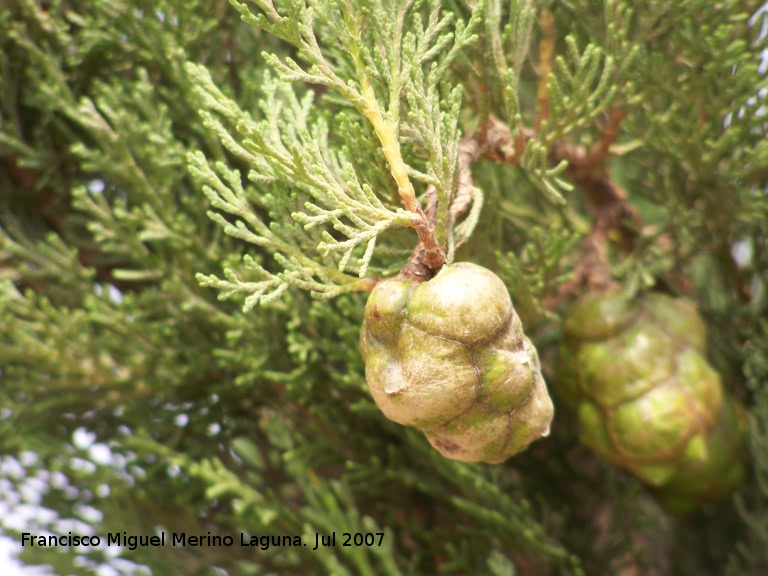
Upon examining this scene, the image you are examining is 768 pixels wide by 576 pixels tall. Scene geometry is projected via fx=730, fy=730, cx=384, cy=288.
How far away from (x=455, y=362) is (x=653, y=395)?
2.03 ft

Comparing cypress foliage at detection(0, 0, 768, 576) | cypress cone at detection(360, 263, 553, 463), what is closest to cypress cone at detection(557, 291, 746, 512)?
cypress foliage at detection(0, 0, 768, 576)

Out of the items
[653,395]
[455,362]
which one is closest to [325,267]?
[455,362]

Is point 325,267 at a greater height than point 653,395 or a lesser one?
greater

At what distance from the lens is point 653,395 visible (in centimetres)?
133

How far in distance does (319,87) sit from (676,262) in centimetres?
94

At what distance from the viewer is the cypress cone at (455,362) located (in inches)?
34.2

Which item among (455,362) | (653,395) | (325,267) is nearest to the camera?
(455,362)

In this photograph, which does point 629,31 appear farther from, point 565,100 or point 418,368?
point 418,368

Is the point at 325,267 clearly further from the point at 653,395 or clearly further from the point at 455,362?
the point at 653,395

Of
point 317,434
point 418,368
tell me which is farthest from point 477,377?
point 317,434

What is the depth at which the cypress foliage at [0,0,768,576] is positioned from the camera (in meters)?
1.21

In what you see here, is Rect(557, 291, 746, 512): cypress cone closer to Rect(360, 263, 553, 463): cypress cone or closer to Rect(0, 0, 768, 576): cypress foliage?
Rect(0, 0, 768, 576): cypress foliage

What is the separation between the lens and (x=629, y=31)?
1396 millimetres

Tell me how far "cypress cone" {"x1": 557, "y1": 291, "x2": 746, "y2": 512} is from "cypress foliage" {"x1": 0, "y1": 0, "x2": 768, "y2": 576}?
83 millimetres
